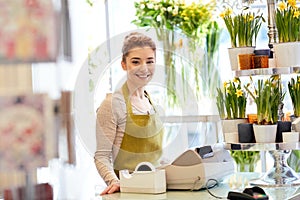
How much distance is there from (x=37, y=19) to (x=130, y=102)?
5.06 feet

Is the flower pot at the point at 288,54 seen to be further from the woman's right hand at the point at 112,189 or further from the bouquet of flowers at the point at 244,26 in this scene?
the woman's right hand at the point at 112,189

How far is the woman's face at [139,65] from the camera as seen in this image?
8.05ft

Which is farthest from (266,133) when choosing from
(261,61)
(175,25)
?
(175,25)

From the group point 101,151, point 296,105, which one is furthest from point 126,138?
point 296,105

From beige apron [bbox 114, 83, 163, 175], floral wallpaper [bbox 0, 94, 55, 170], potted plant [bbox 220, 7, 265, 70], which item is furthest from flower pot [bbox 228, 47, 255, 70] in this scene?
floral wallpaper [bbox 0, 94, 55, 170]

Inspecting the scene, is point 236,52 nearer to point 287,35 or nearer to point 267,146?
point 287,35

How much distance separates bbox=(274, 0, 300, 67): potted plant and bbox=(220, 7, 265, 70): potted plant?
10 centimetres

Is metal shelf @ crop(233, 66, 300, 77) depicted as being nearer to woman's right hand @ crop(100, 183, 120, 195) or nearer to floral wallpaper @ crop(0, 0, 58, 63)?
woman's right hand @ crop(100, 183, 120, 195)

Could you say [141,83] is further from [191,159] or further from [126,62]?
[191,159]

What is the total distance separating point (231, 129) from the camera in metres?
2.20

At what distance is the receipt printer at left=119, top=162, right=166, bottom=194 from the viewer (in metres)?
2.00

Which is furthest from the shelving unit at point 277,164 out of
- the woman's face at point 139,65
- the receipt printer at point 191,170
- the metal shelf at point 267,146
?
the woman's face at point 139,65

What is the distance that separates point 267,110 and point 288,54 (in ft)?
0.75

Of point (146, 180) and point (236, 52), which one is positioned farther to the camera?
point (236, 52)
